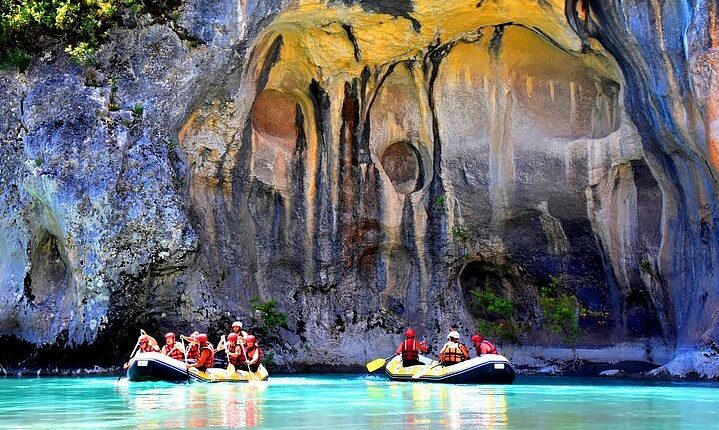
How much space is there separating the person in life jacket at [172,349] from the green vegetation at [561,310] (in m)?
8.87

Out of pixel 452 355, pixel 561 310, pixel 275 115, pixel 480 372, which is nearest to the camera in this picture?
pixel 480 372

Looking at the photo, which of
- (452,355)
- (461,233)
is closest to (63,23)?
(461,233)

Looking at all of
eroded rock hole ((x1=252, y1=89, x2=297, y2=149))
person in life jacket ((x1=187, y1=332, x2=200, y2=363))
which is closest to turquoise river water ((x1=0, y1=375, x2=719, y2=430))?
person in life jacket ((x1=187, y1=332, x2=200, y2=363))

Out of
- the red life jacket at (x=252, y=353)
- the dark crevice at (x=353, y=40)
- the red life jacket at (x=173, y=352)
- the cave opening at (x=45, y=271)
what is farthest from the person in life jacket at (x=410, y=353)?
the cave opening at (x=45, y=271)

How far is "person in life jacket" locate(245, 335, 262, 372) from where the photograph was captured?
19047 millimetres

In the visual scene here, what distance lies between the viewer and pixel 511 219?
945 inches

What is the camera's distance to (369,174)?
2431cm

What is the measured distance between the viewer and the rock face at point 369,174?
20.1 meters

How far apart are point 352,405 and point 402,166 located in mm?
12802

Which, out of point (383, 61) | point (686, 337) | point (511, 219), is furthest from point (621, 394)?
point (383, 61)

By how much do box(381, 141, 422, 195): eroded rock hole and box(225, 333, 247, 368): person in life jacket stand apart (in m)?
6.91

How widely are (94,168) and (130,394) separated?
6.63 m

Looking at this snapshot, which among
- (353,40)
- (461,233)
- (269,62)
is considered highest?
(353,40)

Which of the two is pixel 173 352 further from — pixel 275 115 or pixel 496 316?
pixel 496 316
